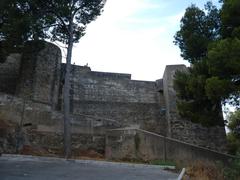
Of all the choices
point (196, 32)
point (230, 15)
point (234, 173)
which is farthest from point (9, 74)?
point (234, 173)

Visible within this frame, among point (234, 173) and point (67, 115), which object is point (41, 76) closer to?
point (67, 115)

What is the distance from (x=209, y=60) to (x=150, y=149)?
4238mm

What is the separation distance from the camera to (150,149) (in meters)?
12.0

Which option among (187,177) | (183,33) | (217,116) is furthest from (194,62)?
(187,177)

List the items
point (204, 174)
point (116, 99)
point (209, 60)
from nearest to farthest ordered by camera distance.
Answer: point (204, 174)
point (209, 60)
point (116, 99)

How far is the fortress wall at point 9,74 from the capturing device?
16.1m

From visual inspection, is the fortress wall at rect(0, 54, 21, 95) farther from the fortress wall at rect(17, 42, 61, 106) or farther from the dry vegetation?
the dry vegetation

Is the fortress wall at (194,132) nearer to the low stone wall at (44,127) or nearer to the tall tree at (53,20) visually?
the low stone wall at (44,127)

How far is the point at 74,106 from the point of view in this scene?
16516 millimetres

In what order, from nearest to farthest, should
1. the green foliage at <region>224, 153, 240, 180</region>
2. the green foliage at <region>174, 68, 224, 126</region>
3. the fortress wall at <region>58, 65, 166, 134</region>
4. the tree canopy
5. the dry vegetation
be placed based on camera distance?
the green foliage at <region>224, 153, 240, 180</region> → the dry vegetation → the tree canopy → the green foliage at <region>174, 68, 224, 126</region> → the fortress wall at <region>58, 65, 166, 134</region>

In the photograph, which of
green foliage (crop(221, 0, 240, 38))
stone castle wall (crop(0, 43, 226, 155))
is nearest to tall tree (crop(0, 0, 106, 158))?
stone castle wall (crop(0, 43, 226, 155))

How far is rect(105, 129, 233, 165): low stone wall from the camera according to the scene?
1166 centimetres

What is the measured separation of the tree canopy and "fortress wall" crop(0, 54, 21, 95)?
882 cm

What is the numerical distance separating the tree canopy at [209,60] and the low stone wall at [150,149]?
1288mm
